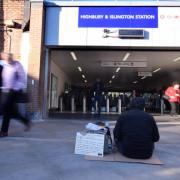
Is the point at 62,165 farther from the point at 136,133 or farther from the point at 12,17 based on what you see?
the point at 12,17

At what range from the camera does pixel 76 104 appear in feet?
96.5

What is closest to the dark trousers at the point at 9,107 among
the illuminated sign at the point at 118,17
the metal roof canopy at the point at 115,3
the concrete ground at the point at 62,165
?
the concrete ground at the point at 62,165

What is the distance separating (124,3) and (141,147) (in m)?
9.79

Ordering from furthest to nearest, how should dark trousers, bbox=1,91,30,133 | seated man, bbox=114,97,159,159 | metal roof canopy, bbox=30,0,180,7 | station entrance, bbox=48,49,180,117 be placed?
1. station entrance, bbox=48,49,180,117
2. metal roof canopy, bbox=30,0,180,7
3. dark trousers, bbox=1,91,30,133
4. seated man, bbox=114,97,159,159

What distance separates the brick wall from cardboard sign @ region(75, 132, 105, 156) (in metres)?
9.36

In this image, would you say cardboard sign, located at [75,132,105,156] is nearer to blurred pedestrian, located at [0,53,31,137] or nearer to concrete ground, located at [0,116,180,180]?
concrete ground, located at [0,116,180,180]

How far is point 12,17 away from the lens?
16.9 m

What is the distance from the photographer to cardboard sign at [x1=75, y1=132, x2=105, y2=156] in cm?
790

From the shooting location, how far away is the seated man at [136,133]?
7594 millimetres

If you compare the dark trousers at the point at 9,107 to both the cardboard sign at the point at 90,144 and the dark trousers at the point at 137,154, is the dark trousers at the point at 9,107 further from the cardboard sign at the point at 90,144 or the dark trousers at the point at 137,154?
the dark trousers at the point at 137,154

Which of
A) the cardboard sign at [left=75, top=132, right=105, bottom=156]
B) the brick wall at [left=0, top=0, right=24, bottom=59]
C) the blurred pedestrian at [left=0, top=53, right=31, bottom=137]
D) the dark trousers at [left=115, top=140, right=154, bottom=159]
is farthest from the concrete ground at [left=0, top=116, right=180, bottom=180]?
the brick wall at [left=0, top=0, right=24, bottom=59]

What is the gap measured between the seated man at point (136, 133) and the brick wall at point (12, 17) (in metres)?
9.82

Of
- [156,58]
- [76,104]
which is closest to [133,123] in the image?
[156,58]

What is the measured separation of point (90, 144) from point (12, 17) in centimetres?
1023
